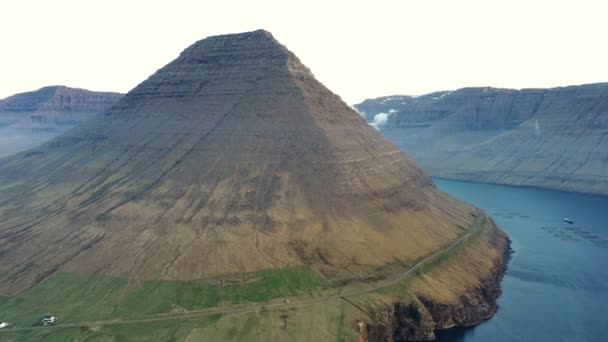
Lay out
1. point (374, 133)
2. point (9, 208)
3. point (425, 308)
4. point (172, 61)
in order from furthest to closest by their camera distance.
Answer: point (172, 61) < point (374, 133) < point (9, 208) < point (425, 308)

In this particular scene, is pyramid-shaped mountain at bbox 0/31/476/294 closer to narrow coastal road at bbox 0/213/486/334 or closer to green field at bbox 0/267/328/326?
green field at bbox 0/267/328/326

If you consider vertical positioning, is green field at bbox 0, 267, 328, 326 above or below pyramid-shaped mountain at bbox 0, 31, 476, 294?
below

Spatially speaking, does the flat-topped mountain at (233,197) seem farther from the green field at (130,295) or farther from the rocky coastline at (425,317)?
the green field at (130,295)

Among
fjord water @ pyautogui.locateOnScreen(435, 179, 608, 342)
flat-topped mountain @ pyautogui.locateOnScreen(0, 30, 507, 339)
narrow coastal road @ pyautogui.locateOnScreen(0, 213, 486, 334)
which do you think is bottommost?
fjord water @ pyautogui.locateOnScreen(435, 179, 608, 342)

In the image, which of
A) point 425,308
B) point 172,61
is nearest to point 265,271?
point 425,308

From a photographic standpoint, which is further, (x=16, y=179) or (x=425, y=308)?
(x=16, y=179)

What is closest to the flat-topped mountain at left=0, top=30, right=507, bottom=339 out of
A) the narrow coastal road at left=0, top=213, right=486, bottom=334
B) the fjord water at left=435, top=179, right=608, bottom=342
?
the narrow coastal road at left=0, top=213, right=486, bottom=334

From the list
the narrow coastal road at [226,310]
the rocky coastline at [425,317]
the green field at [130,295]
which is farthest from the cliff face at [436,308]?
the green field at [130,295]

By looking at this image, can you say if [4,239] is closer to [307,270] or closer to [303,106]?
[307,270]
